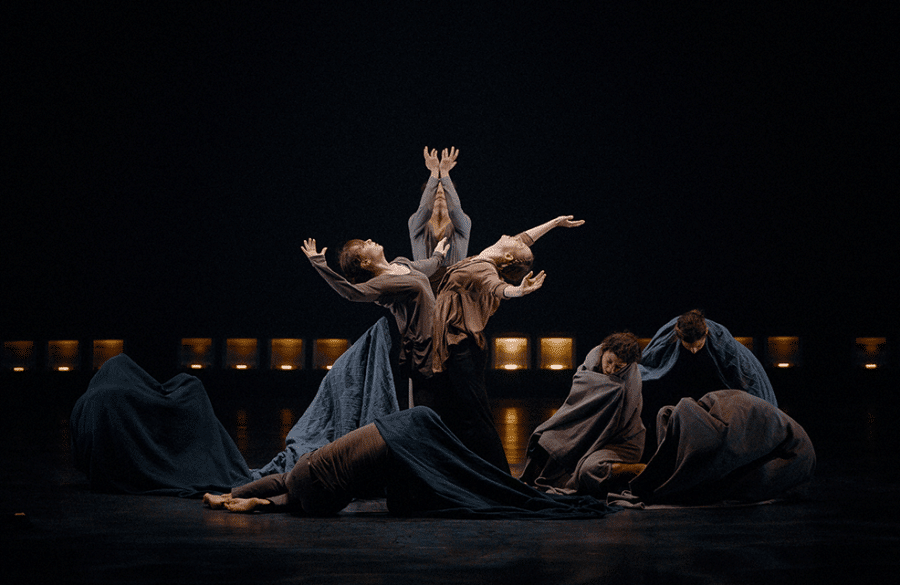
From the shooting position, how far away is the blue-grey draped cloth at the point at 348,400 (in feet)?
13.3

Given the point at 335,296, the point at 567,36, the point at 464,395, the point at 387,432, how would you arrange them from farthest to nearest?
1. the point at 335,296
2. the point at 567,36
3. the point at 464,395
4. the point at 387,432

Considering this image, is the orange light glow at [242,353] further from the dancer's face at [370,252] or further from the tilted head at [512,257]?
the tilted head at [512,257]

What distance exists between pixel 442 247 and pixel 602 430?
132 cm

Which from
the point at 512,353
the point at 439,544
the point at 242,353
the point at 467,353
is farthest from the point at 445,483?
the point at 242,353

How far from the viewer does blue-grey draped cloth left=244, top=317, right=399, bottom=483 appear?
13.3 ft

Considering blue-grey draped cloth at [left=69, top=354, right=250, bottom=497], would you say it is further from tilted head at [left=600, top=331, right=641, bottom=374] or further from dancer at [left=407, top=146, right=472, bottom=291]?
tilted head at [left=600, top=331, right=641, bottom=374]

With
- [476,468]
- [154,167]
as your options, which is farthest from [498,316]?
[476,468]

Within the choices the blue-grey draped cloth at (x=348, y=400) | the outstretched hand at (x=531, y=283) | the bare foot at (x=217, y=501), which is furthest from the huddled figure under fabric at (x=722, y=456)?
the bare foot at (x=217, y=501)

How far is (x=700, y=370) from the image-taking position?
4.02m

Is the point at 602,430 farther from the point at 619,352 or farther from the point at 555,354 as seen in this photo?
the point at 555,354

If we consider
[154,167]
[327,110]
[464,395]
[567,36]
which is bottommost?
[464,395]

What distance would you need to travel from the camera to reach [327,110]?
32.9 feet

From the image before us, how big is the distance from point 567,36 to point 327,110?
3046 millimetres

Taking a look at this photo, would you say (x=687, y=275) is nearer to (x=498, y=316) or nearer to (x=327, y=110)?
(x=498, y=316)
